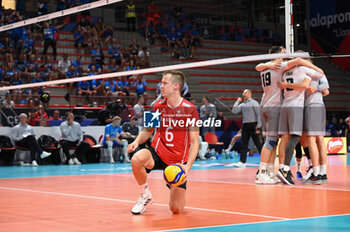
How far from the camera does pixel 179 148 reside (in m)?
6.36

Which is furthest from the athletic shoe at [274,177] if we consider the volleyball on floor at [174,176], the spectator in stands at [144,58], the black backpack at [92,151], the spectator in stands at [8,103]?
the spectator in stands at [144,58]

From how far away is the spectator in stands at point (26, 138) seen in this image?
1578 cm

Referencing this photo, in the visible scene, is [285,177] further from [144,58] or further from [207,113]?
[144,58]

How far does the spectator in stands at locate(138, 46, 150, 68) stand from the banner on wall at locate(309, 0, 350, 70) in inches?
382

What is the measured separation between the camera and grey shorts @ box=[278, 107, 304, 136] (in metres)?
9.29

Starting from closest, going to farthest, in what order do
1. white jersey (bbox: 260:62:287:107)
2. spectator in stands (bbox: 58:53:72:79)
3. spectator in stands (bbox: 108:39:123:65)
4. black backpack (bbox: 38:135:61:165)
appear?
1. white jersey (bbox: 260:62:287:107)
2. black backpack (bbox: 38:135:61:165)
3. spectator in stands (bbox: 58:53:72:79)
4. spectator in stands (bbox: 108:39:123:65)

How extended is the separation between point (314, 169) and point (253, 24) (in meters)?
13.5

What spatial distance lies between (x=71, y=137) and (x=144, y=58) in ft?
20.8

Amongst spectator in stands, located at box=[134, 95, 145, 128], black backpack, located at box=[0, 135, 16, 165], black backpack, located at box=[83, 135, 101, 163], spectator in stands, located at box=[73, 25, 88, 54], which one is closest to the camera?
black backpack, located at box=[0, 135, 16, 165]

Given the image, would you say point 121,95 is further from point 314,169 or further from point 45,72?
point 314,169

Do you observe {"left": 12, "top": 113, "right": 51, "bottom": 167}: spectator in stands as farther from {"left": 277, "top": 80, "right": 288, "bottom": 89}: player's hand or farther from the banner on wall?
the banner on wall

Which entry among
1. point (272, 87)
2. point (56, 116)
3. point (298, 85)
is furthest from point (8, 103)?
point (298, 85)

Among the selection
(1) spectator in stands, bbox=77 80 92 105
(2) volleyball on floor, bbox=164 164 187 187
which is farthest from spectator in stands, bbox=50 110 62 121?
(2) volleyball on floor, bbox=164 164 187 187

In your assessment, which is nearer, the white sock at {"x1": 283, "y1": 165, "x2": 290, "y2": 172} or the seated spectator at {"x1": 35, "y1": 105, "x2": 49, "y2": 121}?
the white sock at {"x1": 283, "y1": 165, "x2": 290, "y2": 172}
